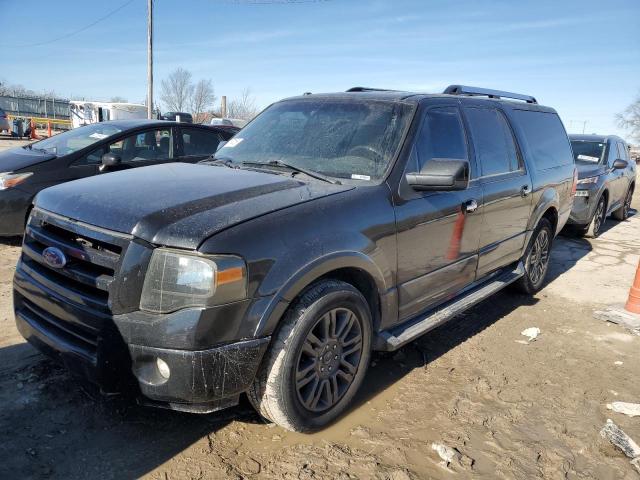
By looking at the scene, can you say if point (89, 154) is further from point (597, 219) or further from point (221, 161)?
point (597, 219)

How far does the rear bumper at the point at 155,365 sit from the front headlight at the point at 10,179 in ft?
12.7

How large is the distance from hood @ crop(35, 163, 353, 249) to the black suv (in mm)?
11

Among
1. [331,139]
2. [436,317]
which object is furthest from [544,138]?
[331,139]

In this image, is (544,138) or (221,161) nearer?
(221,161)

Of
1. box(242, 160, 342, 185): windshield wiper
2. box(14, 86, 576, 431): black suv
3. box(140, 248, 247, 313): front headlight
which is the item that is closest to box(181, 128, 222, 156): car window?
box(14, 86, 576, 431): black suv

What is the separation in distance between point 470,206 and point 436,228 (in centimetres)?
49

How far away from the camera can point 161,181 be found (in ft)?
9.75

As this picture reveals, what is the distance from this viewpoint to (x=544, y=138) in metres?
5.43

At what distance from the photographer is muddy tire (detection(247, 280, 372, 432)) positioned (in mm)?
2568

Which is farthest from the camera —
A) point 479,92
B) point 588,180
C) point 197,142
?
point 588,180

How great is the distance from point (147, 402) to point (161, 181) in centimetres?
125

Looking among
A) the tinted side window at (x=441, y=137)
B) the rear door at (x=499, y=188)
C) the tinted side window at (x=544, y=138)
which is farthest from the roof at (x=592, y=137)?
the tinted side window at (x=441, y=137)

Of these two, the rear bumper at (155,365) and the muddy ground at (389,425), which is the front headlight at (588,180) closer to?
the muddy ground at (389,425)

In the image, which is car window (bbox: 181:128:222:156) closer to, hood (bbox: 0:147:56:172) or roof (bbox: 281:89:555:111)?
hood (bbox: 0:147:56:172)
